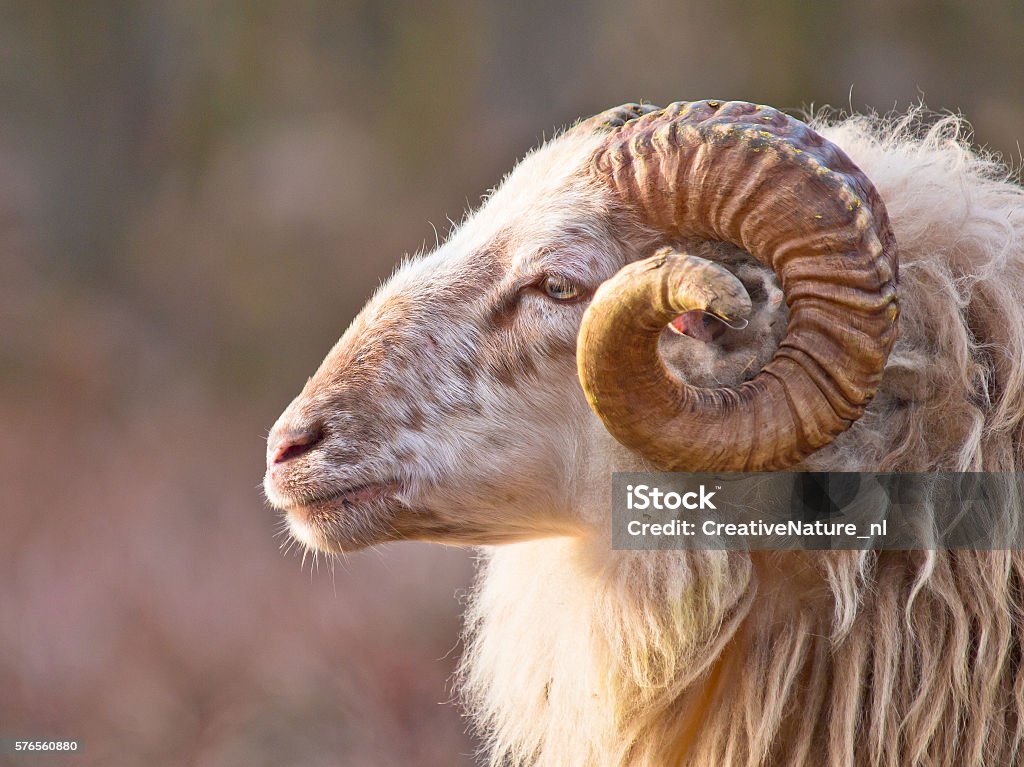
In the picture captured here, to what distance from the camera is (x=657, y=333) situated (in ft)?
6.54

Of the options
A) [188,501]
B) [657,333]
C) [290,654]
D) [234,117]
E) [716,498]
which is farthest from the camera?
[234,117]

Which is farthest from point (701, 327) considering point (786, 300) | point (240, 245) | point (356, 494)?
point (240, 245)

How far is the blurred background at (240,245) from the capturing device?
6336mm

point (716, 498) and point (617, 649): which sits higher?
point (716, 498)

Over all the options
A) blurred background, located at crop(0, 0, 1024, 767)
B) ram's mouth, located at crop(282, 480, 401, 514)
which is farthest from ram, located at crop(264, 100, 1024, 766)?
blurred background, located at crop(0, 0, 1024, 767)

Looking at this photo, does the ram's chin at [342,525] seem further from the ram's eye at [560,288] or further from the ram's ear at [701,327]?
the ram's ear at [701,327]

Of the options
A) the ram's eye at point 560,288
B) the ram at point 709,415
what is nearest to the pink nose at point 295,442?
the ram at point 709,415

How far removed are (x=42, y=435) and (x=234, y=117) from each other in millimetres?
2565

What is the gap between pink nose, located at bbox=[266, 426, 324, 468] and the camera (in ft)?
7.88

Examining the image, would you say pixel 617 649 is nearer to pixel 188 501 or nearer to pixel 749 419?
pixel 749 419

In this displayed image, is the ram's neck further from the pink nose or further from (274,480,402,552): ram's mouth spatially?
the pink nose

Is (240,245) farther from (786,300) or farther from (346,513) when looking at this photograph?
(786,300)

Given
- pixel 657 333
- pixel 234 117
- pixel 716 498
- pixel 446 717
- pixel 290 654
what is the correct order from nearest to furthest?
pixel 657 333 → pixel 716 498 → pixel 446 717 → pixel 290 654 → pixel 234 117

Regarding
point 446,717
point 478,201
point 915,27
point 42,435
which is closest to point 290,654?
point 446,717
